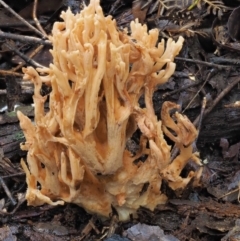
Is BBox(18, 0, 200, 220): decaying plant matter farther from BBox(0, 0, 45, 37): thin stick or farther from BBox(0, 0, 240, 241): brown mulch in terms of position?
BBox(0, 0, 45, 37): thin stick

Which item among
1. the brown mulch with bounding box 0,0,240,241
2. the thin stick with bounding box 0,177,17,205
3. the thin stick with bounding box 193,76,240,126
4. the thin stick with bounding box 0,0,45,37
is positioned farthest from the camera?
the thin stick with bounding box 0,0,45,37

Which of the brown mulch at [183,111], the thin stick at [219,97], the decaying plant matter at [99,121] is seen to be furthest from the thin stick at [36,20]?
the thin stick at [219,97]

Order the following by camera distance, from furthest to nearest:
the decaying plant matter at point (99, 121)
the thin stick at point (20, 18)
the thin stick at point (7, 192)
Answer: the thin stick at point (20, 18) → the thin stick at point (7, 192) → the decaying plant matter at point (99, 121)

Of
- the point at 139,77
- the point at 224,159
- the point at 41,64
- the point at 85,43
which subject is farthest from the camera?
the point at 41,64

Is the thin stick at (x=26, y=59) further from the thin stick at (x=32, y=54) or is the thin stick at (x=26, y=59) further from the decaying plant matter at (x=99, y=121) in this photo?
the decaying plant matter at (x=99, y=121)

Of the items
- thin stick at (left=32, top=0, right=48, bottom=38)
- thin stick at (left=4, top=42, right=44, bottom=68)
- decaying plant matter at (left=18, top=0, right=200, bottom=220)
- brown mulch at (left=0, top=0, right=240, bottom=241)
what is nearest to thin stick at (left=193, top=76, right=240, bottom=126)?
brown mulch at (left=0, top=0, right=240, bottom=241)

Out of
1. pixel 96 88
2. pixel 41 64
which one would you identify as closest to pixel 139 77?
pixel 96 88

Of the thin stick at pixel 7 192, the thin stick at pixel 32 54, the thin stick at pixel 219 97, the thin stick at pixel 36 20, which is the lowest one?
the thin stick at pixel 7 192

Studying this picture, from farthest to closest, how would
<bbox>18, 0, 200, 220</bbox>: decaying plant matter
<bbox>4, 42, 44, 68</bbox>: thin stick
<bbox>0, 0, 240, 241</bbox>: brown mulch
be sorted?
<bbox>4, 42, 44, 68</bbox>: thin stick, <bbox>0, 0, 240, 241</bbox>: brown mulch, <bbox>18, 0, 200, 220</bbox>: decaying plant matter

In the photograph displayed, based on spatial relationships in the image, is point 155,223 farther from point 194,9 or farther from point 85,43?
point 194,9
